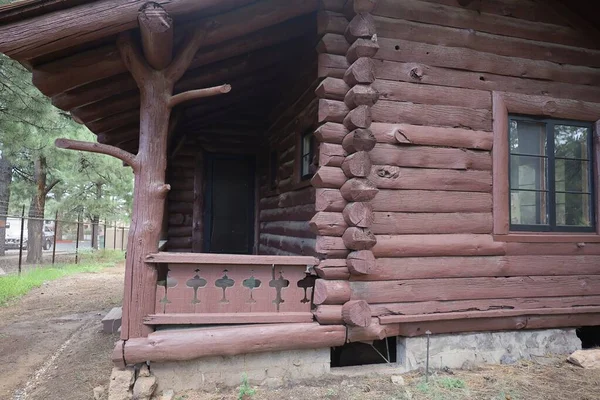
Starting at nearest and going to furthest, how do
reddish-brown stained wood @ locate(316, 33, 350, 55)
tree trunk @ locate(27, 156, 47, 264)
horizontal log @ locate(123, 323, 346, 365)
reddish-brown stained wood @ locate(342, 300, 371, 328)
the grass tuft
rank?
horizontal log @ locate(123, 323, 346, 365), reddish-brown stained wood @ locate(342, 300, 371, 328), reddish-brown stained wood @ locate(316, 33, 350, 55), the grass tuft, tree trunk @ locate(27, 156, 47, 264)

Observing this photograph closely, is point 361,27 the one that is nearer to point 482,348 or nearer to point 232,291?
point 232,291

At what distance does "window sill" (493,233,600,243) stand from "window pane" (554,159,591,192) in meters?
0.57

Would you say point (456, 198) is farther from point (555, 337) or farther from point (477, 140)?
point (555, 337)

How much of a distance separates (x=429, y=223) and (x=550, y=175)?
165 centimetres

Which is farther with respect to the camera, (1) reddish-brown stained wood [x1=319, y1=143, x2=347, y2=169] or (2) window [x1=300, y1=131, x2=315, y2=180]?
(2) window [x1=300, y1=131, x2=315, y2=180]

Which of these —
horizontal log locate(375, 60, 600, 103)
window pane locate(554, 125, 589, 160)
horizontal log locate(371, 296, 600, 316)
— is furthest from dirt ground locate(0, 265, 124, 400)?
window pane locate(554, 125, 589, 160)

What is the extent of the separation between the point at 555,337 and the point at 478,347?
3.42ft

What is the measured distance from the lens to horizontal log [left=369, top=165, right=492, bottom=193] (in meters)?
4.00

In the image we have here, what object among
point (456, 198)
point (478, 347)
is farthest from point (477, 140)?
point (478, 347)

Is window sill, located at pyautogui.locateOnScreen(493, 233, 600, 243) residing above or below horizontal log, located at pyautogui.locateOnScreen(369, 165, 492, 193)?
below

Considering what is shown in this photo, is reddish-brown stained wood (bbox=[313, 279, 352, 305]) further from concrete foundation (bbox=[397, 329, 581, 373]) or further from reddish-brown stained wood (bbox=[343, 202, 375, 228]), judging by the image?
concrete foundation (bbox=[397, 329, 581, 373])

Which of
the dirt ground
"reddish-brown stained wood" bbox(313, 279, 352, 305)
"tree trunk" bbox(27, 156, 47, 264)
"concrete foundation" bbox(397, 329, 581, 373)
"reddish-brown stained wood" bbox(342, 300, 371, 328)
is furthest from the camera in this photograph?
"tree trunk" bbox(27, 156, 47, 264)

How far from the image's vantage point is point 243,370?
12.1 ft

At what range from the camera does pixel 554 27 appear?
4664 millimetres
